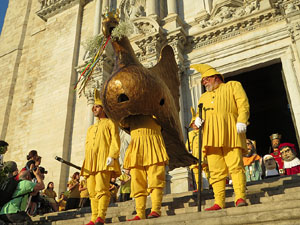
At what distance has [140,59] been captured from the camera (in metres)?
11.4

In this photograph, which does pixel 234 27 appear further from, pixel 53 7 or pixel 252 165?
pixel 53 7

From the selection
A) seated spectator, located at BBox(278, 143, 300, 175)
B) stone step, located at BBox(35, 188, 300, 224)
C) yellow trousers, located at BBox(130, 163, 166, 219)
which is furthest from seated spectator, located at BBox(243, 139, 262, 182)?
yellow trousers, located at BBox(130, 163, 166, 219)

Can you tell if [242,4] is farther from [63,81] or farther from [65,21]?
[65,21]

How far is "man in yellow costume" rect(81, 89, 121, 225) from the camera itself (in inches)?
167

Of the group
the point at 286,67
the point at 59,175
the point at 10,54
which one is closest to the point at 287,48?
the point at 286,67

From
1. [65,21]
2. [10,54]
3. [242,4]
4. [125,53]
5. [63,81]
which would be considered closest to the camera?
[125,53]

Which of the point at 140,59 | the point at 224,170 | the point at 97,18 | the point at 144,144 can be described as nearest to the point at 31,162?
the point at 144,144

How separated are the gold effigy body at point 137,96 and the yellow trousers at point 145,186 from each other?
60 cm

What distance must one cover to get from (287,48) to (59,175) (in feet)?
28.5

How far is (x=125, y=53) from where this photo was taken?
431 centimetres

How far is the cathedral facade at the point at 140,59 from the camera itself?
31.2 feet

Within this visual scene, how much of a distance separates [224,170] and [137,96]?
1.43 meters

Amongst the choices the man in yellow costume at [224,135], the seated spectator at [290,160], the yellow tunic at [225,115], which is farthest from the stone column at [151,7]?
the yellow tunic at [225,115]

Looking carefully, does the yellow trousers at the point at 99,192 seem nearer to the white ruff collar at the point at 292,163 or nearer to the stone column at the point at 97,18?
the white ruff collar at the point at 292,163
